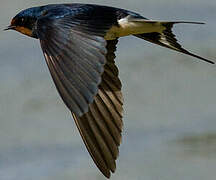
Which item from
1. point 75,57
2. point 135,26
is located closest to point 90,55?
point 75,57

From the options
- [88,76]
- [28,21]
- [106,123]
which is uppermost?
[88,76]

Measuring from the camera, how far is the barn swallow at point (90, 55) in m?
3.53

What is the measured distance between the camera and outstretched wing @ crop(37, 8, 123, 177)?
3.51 meters

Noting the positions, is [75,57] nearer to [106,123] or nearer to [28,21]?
[106,123]

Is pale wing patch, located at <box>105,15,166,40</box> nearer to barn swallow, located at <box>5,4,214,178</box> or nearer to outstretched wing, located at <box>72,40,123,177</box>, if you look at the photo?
barn swallow, located at <box>5,4,214,178</box>

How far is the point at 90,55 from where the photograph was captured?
3.59 metres

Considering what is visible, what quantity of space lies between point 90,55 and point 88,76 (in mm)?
87

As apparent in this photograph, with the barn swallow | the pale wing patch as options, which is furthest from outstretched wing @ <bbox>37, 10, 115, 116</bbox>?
the pale wing patch

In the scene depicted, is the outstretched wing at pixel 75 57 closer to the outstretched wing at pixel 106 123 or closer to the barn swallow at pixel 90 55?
the barn swallow at pixel 90 55

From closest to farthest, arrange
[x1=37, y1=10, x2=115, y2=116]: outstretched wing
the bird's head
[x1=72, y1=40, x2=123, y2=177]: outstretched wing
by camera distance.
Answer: [x1=37, y1=10, x2=115, y2=116]: outstretched wing
[x1=72, y1=40, x2=123, y2=177]: outstretched wing
the bird's head

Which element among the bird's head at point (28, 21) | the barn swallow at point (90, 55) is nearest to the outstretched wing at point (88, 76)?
the barn swallow at point (90, 55)

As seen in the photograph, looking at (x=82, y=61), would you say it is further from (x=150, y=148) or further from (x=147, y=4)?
(x=147, y=4)

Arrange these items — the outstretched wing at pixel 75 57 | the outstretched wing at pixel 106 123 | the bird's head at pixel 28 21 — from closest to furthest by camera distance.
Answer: the outstretched wing at pixel 75 57 < the outstretched wing at pixel 106 123 < the bird's head at pixel 28 21

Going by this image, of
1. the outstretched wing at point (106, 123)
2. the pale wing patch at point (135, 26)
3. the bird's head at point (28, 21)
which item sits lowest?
the outstretched wing at point (106, 123)
